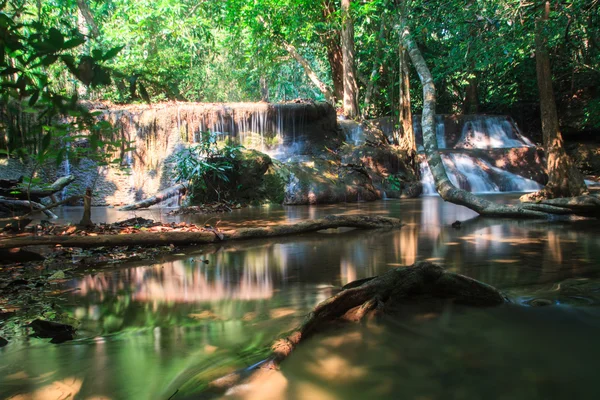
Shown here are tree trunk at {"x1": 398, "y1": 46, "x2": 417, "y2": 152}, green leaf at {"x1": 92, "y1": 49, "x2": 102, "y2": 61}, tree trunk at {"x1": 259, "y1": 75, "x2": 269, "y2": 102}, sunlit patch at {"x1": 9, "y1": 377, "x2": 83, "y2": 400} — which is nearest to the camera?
green leaf at {"x1": 92, "y1": 49, "x2": 102, "y2": 61}

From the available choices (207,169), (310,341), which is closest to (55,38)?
(310,341)

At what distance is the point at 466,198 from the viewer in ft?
26.8

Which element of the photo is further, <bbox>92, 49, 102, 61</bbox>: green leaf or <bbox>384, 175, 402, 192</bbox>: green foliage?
<bbox>384, 175, 402, 192</bbox>: green foliage

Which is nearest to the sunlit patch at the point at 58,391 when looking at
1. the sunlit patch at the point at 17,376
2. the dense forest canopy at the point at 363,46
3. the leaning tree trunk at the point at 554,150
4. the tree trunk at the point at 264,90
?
the sunlit patch at the point at 17,376

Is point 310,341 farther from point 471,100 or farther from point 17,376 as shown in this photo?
point 471,100

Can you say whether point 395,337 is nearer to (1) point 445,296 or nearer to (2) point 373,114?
(1) point 445,296

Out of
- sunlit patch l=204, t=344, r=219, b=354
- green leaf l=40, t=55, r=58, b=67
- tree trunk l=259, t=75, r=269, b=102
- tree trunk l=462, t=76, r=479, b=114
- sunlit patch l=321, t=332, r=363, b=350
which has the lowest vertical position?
sunlit patch l=321, t=332, r=363, b=350

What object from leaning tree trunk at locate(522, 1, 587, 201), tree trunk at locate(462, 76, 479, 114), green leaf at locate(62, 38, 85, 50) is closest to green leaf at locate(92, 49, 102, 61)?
green leaf at locate(62, 38, 85, 50)

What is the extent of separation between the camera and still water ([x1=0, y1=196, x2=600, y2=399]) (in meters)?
1.84

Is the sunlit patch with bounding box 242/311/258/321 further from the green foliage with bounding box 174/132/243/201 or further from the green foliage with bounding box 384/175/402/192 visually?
the green foliage with bounding box 384/175/402/192

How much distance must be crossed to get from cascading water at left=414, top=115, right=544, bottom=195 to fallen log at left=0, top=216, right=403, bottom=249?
29.8 feet

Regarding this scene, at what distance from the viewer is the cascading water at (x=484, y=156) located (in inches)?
591

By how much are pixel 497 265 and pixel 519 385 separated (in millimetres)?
2380

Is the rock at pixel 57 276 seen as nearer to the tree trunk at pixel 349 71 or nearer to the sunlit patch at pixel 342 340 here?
the sunlit patch at pixel 342 340
